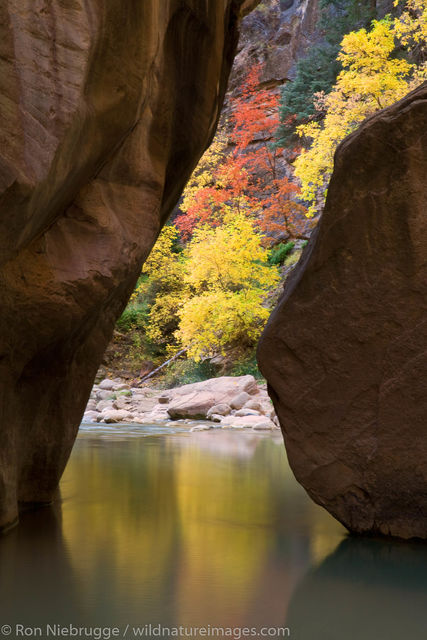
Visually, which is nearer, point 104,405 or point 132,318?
point 104,405

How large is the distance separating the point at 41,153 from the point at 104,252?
1.32 metres

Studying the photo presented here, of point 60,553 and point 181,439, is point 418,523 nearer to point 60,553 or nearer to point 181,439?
point 60,553

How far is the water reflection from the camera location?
2582mm

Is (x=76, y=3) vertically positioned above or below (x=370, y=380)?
above

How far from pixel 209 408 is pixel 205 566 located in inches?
438

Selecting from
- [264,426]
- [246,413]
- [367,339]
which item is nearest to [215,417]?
[246,413]

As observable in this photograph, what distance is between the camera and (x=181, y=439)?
10648 mm

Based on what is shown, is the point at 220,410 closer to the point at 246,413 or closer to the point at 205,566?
the point at 246,413

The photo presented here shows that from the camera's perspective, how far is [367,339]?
3.85 meters

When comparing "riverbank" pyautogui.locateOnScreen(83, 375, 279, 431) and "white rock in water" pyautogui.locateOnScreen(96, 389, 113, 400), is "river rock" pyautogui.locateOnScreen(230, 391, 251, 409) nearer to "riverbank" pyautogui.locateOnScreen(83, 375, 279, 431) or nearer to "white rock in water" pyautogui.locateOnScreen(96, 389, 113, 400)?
"riverbank" pyautogui.locateOnScreen(83, 375, 279, 431)

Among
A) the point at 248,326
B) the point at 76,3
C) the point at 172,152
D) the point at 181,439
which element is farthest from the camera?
the point at 248,326

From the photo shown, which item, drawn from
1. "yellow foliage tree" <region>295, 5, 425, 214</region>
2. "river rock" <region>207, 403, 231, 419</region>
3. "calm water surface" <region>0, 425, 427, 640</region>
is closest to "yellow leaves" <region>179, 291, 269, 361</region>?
"river rock" <region>207, 403, 231, 419</region>

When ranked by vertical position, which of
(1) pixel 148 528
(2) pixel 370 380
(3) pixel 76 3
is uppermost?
(3) pixel 76 3

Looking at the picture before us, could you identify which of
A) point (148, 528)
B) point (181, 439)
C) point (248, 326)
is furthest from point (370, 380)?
point (248, 326)
